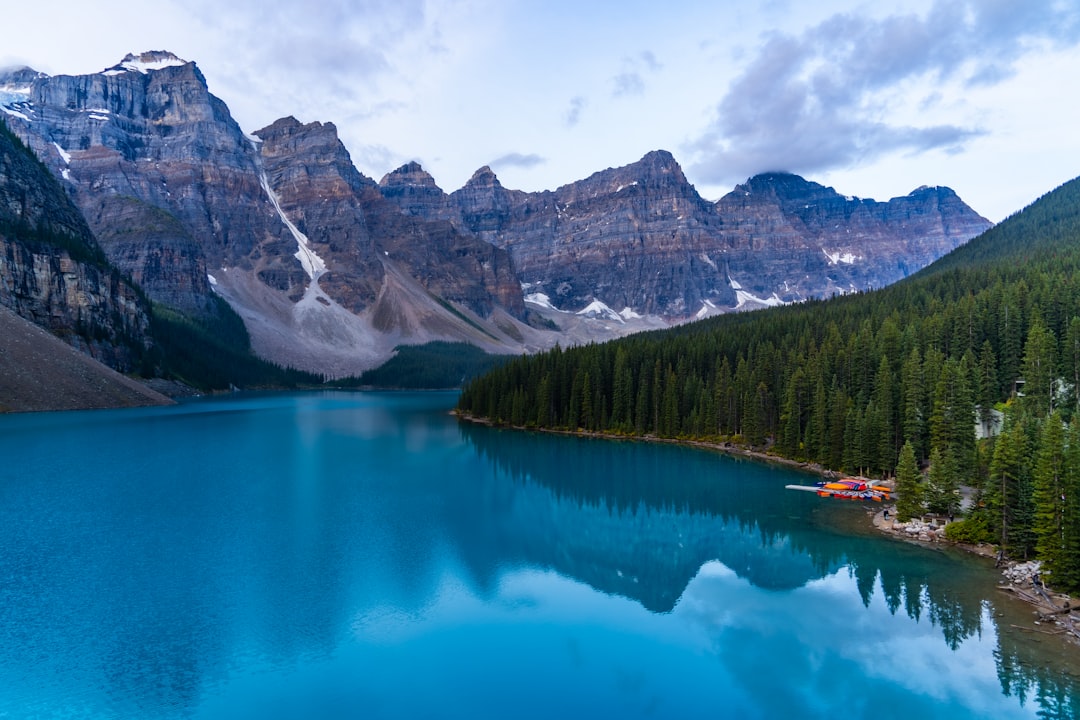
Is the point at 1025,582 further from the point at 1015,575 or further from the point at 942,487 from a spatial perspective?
the point at 942,487

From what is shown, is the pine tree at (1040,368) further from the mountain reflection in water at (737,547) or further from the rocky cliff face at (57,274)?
the rocky cliff face at (57,274)

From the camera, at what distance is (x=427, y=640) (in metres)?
27.3

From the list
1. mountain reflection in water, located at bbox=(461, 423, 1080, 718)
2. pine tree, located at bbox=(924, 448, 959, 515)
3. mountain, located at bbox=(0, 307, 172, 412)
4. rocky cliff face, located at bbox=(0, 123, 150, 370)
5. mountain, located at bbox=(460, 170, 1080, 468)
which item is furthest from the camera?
rocky cliff face, located at bbox=(0, 123, 150, 370)

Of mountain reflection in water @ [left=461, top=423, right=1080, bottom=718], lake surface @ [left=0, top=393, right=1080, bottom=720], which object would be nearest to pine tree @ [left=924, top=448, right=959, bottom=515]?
lake surface @ [left=0, top=393, right=1080, bottom=720]

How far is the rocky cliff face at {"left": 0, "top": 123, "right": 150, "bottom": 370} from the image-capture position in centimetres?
12825

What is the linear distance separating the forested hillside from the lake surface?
4896mm

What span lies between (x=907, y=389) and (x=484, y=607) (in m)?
46.0

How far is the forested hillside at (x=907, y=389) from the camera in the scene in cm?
3666

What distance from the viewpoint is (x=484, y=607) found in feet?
102

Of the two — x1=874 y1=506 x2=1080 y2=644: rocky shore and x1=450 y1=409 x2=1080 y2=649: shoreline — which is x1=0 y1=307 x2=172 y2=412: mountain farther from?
x1=874 y1=506 x2=1080 y2=644: rocky shore

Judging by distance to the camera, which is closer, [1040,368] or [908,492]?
[908,492]

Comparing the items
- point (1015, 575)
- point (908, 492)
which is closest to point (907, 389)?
point (908, 492)

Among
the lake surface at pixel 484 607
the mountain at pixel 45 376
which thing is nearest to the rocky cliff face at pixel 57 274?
the mountain at pixel 45 376

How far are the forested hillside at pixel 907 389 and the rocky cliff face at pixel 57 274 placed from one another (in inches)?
3135
